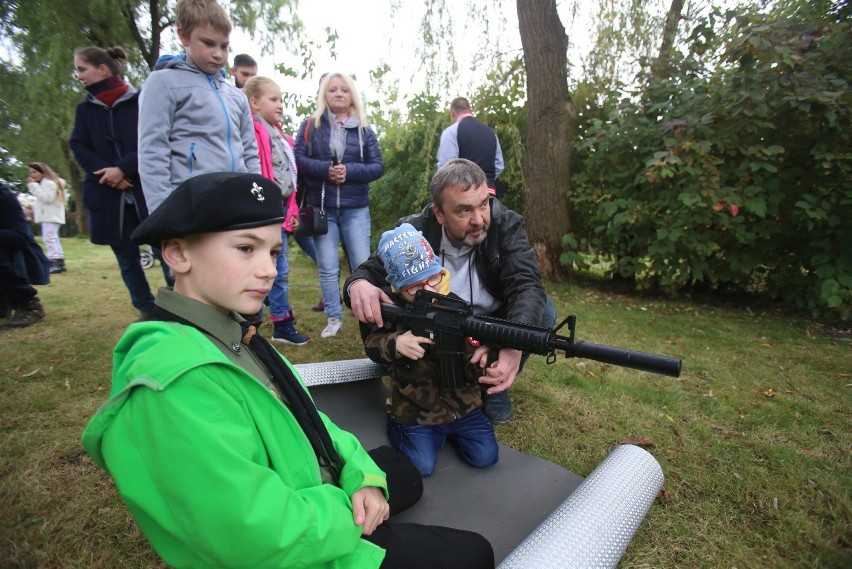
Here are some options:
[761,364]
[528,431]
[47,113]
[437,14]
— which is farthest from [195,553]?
[47,113]

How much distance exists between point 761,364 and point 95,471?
14.8ft

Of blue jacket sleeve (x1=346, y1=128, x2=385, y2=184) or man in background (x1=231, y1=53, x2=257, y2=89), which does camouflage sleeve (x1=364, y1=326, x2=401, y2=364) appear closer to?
blue jacket sleeve (x1=346, y1=128, x2=385, y2=184)

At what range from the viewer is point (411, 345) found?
205 centimetres

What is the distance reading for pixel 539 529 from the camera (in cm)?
131

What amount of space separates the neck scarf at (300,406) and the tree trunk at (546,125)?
553 centimetres

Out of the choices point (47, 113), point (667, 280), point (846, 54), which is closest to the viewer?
point (846, 54)

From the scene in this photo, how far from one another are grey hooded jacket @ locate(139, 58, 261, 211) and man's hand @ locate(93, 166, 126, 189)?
0.81m

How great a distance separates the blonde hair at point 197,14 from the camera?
2436mm

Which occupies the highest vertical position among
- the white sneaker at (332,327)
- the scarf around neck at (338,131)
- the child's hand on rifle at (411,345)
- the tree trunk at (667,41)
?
the tree trunk at (667,41)

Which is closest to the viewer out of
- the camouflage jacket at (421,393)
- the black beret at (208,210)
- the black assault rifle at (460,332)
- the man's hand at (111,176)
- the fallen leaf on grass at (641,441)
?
the black beret at (208,210)

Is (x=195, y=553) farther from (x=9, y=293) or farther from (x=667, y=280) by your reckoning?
(x=667, y=280)

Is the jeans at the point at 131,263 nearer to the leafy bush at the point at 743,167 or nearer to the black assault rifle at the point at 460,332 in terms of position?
the black assault rifle at the point at 460,332

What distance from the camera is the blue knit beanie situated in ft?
6.89

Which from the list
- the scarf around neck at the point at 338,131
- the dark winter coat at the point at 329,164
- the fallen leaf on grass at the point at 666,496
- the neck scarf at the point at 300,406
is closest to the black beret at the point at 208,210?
the neck scarf at the point at 300,406
